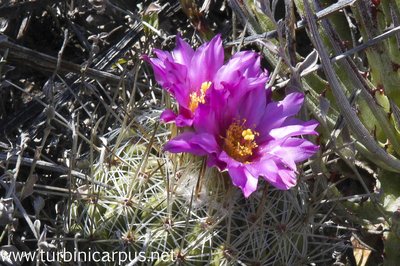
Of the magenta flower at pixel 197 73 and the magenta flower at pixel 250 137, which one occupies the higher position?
the magenta flower at pixel 197 73

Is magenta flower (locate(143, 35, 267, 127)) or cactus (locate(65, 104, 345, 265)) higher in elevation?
magenta flower (locate(143, 35, 267, 127))

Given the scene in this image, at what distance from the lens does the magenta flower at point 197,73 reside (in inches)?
48.1

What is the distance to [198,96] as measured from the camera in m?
1.26

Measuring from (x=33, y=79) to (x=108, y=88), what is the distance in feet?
0.67

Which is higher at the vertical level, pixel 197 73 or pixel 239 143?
pixel 197 73

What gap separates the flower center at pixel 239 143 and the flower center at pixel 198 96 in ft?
0.23

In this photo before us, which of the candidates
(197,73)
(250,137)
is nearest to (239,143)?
(250,137)

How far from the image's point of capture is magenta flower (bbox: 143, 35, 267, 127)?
1.22m

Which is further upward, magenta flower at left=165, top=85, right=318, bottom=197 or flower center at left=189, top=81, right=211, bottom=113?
flower center at left=189, top=81, right=211, bottom=113

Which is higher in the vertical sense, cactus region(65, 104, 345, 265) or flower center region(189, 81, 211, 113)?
flower center region(189, 81, 211, 113)

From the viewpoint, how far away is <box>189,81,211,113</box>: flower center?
1.23m

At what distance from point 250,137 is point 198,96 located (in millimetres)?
116

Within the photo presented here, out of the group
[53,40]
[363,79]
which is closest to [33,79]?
[53,40]

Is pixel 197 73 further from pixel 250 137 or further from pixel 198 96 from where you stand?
pixel 250 137
